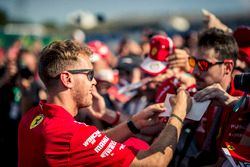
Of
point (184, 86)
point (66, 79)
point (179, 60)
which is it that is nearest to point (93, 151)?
point (66, 79)

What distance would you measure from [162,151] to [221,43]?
1.42m

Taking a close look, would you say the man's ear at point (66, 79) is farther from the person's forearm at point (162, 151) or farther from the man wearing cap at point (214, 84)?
the man wearing cap at point (214, 84)

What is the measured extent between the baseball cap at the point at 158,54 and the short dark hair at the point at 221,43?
603 millimetres

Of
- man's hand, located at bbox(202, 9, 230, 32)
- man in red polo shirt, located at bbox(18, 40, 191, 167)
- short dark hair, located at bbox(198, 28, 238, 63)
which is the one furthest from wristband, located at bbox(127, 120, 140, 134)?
man's hand, located at bbox(202, 9, 230, 32)

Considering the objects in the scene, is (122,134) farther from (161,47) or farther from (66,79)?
(161,47)

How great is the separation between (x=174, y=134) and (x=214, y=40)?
1.33m

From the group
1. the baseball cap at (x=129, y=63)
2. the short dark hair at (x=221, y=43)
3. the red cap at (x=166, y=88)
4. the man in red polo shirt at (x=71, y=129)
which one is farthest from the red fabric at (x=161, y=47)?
the baseball cap at (x=129, y=63)

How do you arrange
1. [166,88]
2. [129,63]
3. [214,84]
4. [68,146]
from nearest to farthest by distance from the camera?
[68,146] → [214,84] → [166,88] → [129,63]

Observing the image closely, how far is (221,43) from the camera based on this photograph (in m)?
4.52

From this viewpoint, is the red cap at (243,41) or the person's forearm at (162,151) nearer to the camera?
the person's forearm at (162,151)

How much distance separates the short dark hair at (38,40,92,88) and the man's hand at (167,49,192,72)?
5.16 ft

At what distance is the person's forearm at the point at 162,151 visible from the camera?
346 cm

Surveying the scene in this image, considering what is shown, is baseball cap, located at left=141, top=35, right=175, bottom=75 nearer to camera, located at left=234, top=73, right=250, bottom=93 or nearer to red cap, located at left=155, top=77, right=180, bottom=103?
red cap, located at left=155, top=77, right=180, bottom=103

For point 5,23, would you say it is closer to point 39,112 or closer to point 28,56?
point 28,56
